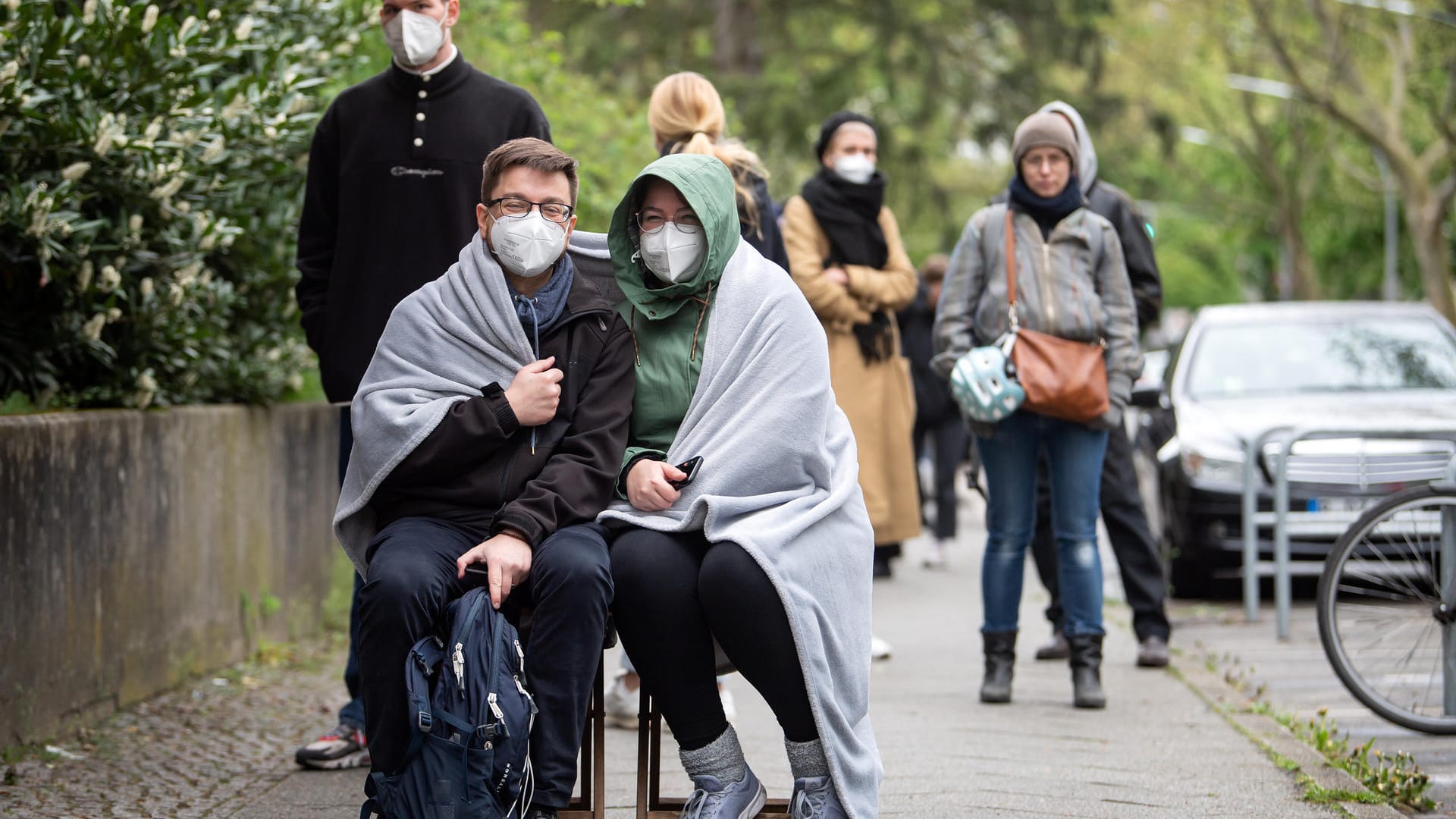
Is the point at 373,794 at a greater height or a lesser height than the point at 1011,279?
lesser

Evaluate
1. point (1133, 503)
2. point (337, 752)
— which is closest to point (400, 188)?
point (337, 752)

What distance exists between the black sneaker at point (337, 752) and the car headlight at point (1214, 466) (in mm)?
5807

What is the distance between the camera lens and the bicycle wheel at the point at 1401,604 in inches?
226

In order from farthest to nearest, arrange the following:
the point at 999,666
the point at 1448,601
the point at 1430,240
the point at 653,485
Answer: the point at 1430,240
the point at 999,666
the point at 1448,601
the point at 653,485

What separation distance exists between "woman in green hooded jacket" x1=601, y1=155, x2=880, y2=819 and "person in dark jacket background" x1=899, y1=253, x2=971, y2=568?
7.45 m

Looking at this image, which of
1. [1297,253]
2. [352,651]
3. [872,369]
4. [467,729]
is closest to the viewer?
[467,729]

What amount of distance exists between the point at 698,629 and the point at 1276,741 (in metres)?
2.67

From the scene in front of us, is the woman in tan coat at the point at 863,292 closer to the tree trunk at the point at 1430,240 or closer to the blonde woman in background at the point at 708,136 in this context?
the blonde woman in background at the point at 708,136

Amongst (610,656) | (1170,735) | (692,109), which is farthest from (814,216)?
(1170,735)

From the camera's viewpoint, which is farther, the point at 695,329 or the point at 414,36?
the point at 414,36

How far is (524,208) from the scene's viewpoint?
4281 millimetres

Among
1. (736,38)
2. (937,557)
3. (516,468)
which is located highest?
(736,38)

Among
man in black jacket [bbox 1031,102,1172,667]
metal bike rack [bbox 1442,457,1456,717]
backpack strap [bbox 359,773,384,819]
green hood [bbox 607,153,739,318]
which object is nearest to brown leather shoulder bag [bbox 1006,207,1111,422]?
man in black jacket [bbox 1031,102,1172,667]

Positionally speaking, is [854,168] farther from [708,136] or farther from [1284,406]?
[1284,406]
